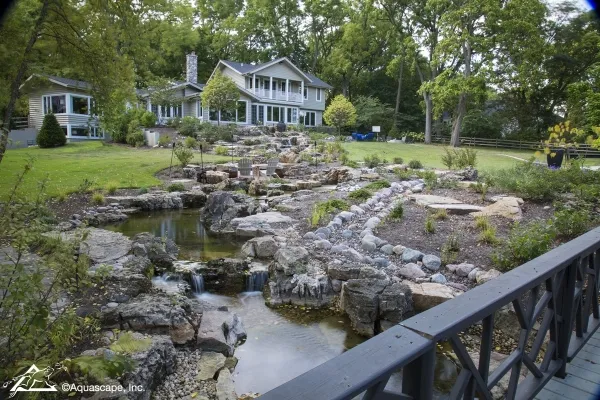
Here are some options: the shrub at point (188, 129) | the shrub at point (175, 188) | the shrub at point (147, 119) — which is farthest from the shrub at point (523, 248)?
the shrub at point (147, 119)

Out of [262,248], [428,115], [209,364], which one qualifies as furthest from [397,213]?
[428,115]

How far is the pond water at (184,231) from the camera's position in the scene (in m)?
7.76

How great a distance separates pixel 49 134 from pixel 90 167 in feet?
28.3

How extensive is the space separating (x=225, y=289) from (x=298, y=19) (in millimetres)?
43864

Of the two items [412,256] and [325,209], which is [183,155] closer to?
[325,209]

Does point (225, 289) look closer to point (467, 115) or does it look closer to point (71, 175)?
point (71, 175)

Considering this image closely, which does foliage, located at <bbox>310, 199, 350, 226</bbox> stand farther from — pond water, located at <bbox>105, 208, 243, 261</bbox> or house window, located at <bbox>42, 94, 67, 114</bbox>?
house window, located at <bbox>42, 94, 67, 114</bbox>

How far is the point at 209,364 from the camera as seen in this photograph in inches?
158

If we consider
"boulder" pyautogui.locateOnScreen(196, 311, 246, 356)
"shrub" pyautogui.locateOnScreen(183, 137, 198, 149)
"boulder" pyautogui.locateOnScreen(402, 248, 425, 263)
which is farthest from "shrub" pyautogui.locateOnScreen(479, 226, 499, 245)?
"shrub" pyautogui.locateOnScreen(183, 137, 198, 149)

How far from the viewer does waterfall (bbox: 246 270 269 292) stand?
627 cm

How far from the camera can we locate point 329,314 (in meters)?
5.43

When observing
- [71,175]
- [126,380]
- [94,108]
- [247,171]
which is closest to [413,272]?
[126,380]

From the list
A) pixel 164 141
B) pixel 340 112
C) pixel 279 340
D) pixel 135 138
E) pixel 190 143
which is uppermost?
pixel 340 112

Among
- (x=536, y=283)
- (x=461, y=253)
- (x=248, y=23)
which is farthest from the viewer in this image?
(x=248, y=23)
